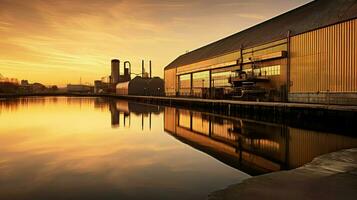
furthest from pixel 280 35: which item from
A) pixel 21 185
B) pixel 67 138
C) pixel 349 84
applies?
pixel 21 185

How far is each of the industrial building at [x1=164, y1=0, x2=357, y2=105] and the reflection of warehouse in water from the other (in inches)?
237

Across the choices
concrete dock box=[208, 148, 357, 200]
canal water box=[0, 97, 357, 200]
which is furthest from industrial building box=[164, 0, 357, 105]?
concrete dock box=[208, 148, 357, 200]

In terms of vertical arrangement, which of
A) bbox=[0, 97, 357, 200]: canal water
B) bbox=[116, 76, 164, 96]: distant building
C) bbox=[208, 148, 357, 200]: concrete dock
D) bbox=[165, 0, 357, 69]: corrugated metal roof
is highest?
bbox=[165, 0, 357, 69]: corrugated metal roof

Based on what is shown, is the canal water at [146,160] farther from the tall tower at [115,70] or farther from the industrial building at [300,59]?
the tall tower at [115,70]

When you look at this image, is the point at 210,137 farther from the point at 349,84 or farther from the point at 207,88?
the point at 207,88

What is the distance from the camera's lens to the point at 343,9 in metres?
25.8

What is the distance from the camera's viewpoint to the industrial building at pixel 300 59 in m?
24.3

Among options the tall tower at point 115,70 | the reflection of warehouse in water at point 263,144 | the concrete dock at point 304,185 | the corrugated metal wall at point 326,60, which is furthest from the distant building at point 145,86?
the concrete dock at point 304,185

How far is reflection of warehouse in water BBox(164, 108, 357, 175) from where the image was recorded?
12.8m

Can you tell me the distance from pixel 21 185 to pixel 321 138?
15.9 meters

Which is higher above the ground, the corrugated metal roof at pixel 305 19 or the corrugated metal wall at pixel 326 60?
the corrugated metal roof at pixel 305 19

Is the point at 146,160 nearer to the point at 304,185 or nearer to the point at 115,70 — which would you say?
the point at 304,185

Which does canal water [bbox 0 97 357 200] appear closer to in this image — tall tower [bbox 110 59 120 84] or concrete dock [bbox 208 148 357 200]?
concrete dock [bbox 208 148 357 200]

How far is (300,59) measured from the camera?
29.0 m
